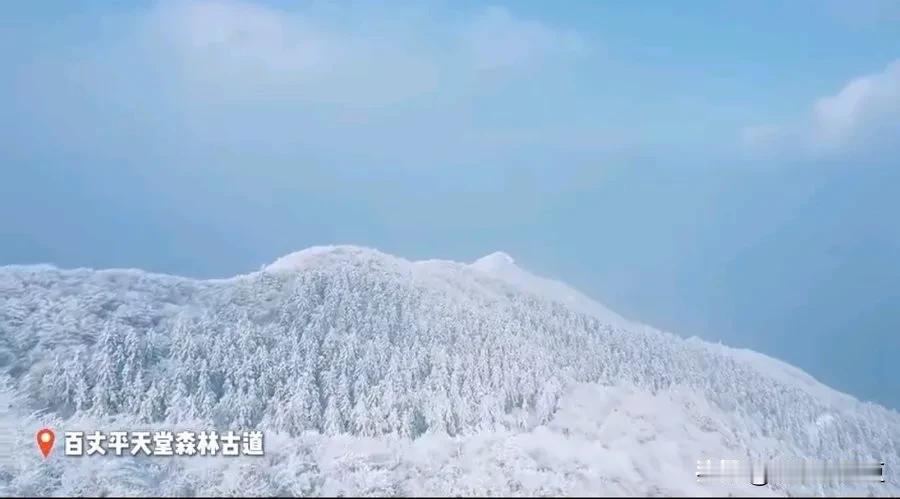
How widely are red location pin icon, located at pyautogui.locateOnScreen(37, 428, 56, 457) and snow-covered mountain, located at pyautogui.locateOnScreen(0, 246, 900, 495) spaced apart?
1.54 ft

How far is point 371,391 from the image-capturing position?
42.3 meters

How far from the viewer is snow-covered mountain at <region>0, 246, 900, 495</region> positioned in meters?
36.2

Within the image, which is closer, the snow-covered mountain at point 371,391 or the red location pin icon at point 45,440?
the red location pin icon at point 45,440

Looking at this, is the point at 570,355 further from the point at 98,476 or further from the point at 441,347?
the point at 98,476

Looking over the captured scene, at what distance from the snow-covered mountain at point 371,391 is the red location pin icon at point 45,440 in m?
0.47

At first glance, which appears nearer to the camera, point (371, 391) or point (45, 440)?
point (45, 440)

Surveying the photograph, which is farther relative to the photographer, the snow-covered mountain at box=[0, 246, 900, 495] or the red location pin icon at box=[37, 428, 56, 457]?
the snow-covered mountain at box=[0, 246, 900, 495]

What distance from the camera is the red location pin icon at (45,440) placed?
35.9 metres

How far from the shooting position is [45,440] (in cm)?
3612

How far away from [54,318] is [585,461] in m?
33.9

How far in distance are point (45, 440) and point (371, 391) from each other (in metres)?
17.7

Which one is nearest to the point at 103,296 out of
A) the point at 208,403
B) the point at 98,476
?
the point at 208,403

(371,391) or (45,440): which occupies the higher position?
(371,391)

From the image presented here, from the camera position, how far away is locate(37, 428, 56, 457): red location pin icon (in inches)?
1412
